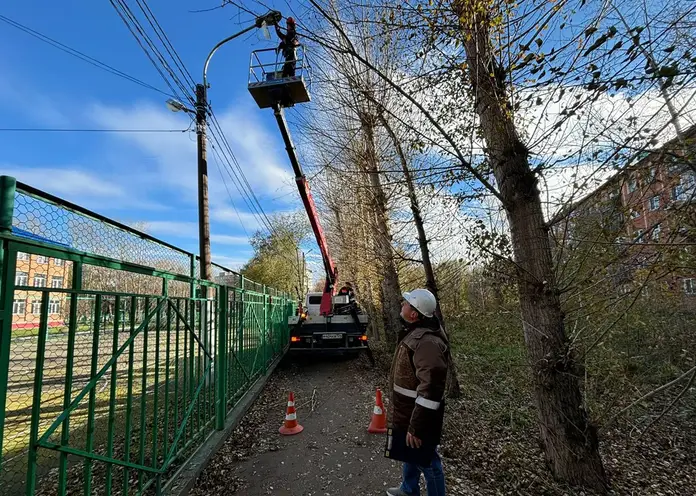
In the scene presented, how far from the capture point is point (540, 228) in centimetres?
362

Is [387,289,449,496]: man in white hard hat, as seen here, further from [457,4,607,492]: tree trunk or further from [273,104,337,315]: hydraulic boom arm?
[273,104,337,315]: hydraulic boom arm

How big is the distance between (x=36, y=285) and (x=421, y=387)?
248 centimetres

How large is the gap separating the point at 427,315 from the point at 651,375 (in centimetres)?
787

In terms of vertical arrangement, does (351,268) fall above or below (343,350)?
above

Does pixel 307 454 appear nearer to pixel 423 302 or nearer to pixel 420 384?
pixel 420 384

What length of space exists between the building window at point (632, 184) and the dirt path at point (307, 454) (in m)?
3.68

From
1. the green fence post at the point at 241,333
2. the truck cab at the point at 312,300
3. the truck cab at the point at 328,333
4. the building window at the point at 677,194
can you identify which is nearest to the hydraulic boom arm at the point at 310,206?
the truck cab at the point at 328,333

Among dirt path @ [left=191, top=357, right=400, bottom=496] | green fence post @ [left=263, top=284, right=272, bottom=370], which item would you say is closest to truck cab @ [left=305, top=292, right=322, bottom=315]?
green fence post @ [left=263, top=284, right=272, bottom=370]

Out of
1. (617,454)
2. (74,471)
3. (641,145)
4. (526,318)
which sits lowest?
(617,454)

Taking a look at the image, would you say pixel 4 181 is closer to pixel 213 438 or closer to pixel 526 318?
pixel 213 438

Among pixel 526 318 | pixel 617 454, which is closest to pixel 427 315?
pixel 526 318

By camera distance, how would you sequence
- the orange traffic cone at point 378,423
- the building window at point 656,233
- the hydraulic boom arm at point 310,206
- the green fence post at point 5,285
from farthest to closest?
the hydraulic boom arm at point 310,206 → the orange traffic cone at point 378,423 → the building window at point 656,233 → the green fence post at point 5,285

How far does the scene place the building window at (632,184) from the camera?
10.5ft

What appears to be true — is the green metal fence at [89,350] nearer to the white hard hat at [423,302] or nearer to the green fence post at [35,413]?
the green fence post at [35,413]
